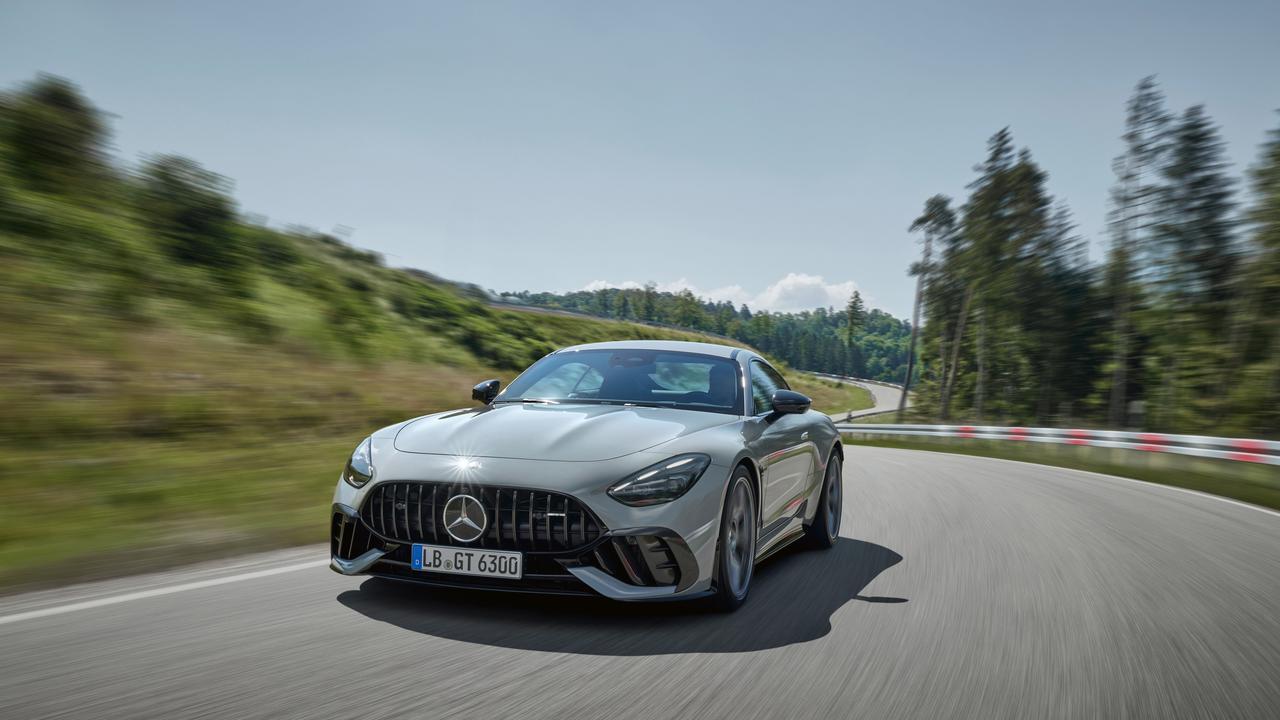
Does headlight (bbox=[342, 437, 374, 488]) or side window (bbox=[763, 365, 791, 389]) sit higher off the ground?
side window (bbox=[763, 365, 791, 389])

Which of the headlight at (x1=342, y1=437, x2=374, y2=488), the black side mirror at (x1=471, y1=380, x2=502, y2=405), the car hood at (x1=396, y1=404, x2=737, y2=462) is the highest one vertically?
the black side mirror at (x1=471, y1=380, x2=502, y2=405)

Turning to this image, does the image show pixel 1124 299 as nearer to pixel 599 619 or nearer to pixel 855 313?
pixel 599 619

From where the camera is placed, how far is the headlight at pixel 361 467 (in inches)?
173

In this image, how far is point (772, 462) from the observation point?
18.1 ft

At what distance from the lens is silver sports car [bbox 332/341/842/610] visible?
4.02 metres

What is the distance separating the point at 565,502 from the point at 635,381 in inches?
71.9

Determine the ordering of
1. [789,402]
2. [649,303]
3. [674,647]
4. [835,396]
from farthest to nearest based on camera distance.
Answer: [649,303] < [835,396] < [789,402] < [674,647]

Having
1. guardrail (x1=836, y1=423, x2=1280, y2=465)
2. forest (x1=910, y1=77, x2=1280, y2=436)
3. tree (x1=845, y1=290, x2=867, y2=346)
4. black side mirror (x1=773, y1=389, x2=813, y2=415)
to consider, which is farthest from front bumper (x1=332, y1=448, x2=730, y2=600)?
tree (x1=845, y1=290, x2=867, y2=346)

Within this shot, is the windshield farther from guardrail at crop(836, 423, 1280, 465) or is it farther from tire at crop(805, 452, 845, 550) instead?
guardrail at crop(836, 423, 1280, 465)

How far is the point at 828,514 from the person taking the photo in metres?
7.07

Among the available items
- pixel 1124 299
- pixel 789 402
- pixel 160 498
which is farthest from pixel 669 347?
pixel 1124 299

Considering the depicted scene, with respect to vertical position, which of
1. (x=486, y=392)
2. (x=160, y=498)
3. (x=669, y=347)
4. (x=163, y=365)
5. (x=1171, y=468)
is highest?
(x=669, y=347)

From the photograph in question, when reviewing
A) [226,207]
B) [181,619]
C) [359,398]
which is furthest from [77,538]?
[226,207]

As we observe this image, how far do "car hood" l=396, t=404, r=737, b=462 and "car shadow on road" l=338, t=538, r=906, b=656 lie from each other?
689 millimetres
